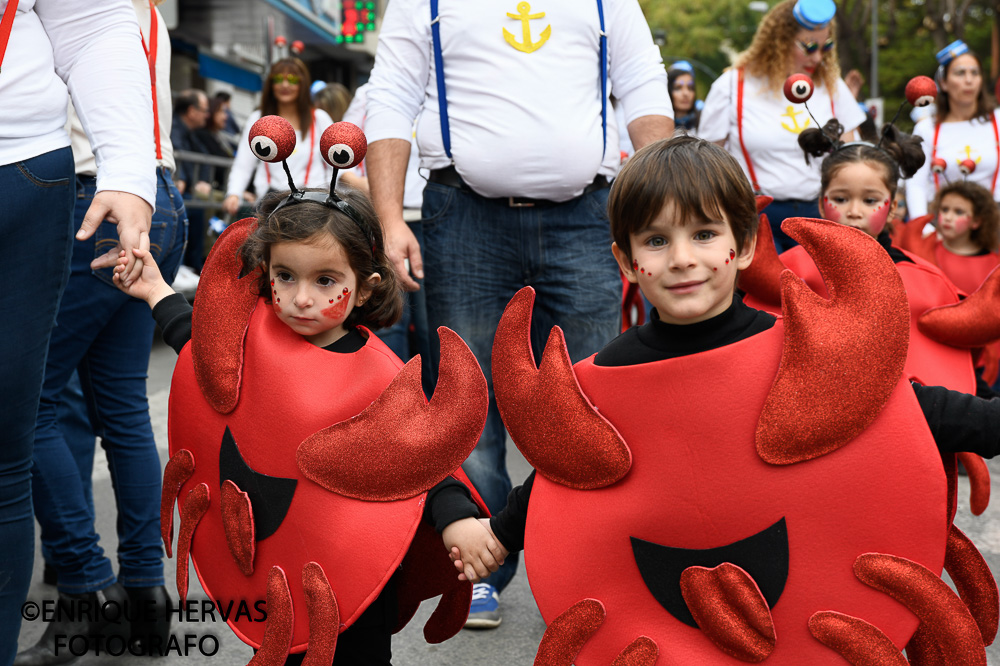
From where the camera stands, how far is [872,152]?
3652 millimetres

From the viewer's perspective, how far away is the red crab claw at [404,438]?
211 cm

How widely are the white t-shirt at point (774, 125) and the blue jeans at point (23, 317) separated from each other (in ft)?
9.58

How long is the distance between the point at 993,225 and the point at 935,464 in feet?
13.5

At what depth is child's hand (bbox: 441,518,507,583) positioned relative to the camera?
2.08m

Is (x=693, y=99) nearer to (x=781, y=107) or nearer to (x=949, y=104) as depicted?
(x=949, y=104)

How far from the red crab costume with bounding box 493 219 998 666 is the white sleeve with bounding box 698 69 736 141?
2.82 metres

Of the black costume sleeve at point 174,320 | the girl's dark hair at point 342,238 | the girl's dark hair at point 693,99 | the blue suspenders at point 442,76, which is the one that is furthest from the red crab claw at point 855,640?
the girl's dark hair at point 693,99

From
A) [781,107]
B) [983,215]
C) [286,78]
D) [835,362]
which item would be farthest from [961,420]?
[286,78]

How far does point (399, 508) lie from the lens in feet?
7.00

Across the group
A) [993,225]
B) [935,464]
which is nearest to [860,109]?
[993,225]

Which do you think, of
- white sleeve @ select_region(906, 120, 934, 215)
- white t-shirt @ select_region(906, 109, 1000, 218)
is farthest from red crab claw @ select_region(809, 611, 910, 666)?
white t-shirt @ select_region(906, 109, 1000, 218)

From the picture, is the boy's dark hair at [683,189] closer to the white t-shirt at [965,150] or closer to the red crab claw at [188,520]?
the red crab claw at [188,520]

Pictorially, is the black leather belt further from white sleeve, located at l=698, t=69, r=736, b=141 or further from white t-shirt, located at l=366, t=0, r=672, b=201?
white sleeve, located at l=698, t=69, r=736, b=141

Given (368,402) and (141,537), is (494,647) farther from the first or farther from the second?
(368,402)
